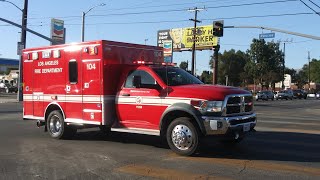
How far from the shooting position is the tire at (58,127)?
504 inches

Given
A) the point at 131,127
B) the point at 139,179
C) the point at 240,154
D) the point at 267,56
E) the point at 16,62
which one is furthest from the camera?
the point at 16,62

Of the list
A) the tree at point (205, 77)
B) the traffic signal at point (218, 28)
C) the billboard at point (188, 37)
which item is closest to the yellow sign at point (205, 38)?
the billboard at point (188, 37)

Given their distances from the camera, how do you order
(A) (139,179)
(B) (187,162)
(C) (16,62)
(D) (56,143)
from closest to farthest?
(A) (139,179)
(B) (187,162)
(D) (56,143)
(C) (16,62)

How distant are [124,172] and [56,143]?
14.2 feet

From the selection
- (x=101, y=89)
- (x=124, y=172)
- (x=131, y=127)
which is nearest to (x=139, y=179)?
(x=124, y=172)

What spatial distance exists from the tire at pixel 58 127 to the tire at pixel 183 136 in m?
3.94

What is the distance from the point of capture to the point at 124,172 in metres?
8.32

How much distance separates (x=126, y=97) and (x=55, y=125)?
9.91 feet

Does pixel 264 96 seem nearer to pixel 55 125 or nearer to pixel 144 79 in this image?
pixel 55 125

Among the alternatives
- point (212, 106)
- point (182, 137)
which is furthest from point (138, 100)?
point (212, 106)

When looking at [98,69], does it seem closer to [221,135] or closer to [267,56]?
[221,135]

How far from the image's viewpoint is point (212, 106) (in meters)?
9.55

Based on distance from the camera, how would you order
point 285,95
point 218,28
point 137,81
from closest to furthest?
point 137,81
point 218,28
point 285,95

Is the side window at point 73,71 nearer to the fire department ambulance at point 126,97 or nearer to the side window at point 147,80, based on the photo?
the fire department ambulance at point 126,97
